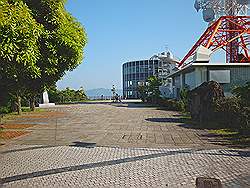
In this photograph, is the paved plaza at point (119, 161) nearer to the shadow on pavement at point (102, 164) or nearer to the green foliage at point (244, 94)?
the shadow on pavement at point (102, 164)

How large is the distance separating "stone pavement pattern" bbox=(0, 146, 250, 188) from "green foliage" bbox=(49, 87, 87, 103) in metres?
40.9

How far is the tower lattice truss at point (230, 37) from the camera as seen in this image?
40812 mm

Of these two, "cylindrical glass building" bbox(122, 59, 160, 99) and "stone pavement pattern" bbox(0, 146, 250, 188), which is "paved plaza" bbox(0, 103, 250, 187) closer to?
"stone pavement pattern" bbox(0, 146, 250, 188)

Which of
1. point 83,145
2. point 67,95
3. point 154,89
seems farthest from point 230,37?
point 83,145

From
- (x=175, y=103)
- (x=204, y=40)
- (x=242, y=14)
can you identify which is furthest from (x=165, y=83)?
(x=175, y=103)

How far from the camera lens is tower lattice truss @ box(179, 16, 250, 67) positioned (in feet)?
134

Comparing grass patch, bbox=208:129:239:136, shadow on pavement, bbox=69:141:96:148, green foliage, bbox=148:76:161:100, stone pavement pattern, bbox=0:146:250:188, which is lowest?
stone pavement pattern, bbox=0:146:250:188

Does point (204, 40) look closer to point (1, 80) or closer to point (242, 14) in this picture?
point (242, 14)

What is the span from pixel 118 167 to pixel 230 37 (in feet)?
131

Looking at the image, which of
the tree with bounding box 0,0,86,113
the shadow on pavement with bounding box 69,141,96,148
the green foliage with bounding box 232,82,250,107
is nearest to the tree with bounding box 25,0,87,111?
the tree with bounding box 0,0,86,113

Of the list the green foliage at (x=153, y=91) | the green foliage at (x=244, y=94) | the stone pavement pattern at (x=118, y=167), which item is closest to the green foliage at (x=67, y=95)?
the green foliage at (x=153, y=91)

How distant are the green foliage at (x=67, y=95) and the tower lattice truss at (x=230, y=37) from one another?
21.8m

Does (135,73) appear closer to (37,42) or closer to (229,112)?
(229,112)

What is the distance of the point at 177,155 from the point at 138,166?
1.78 m
